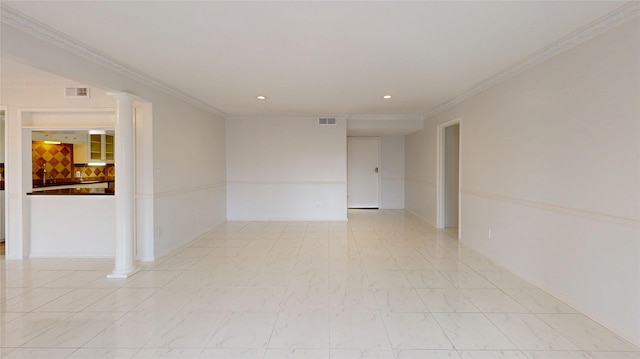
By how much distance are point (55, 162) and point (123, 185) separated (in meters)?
4.31

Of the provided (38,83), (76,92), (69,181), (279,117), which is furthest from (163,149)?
(69,181)

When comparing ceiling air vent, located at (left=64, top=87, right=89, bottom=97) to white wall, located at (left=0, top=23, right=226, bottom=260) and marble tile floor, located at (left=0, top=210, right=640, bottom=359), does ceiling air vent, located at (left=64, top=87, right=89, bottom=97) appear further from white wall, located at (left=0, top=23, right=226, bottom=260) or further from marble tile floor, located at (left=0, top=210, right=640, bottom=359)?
marble tile floor, located at (left=0, top=210, right=640, bottom=359)

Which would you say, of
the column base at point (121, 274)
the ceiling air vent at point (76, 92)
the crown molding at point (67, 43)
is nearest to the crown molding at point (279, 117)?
the crown molding at point (67, 43)

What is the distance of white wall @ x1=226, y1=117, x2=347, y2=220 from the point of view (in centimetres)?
728

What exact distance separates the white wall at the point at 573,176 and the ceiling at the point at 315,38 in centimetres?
37

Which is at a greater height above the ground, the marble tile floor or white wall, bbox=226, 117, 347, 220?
white wall, bbox=226, 117, 347, 220

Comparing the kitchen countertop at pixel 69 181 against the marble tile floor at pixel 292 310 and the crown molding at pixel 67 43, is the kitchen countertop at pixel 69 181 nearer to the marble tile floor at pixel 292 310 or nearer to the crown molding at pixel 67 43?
the marble tile floor at pixel 292 310

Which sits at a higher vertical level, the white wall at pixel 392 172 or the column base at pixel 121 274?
the white wall at pixel 392 172

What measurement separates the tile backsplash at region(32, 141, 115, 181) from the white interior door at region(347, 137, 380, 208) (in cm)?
652

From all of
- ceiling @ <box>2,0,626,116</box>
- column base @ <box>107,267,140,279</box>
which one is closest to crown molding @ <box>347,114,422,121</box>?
ceiling @ <box>2,0,626,116</box>

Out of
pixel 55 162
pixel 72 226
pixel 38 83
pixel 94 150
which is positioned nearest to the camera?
pixel 38 83

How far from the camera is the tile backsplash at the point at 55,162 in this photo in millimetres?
6328

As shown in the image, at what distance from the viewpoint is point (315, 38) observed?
2828 millimetres

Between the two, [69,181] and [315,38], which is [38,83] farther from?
[315,38]
